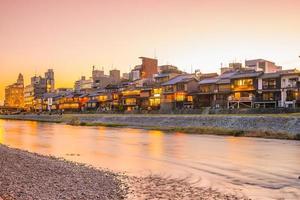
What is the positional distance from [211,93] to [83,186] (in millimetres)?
60187

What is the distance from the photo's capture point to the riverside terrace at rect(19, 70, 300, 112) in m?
58.5

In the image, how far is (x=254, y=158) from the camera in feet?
72.9

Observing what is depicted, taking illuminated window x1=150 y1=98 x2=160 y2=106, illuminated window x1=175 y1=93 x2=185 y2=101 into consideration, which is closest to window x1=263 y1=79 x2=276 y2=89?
illuminated window x1=175 y1=93 x2=185 y2=101

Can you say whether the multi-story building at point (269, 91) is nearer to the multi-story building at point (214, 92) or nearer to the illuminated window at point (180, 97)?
the multi-story building at point (214, 92)

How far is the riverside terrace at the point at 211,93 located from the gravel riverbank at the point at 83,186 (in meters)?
44.7

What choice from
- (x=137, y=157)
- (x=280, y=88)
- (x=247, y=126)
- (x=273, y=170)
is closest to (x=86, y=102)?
(x=280, y=88)

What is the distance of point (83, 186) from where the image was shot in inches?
472

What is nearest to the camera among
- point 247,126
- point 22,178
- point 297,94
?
point 22,178

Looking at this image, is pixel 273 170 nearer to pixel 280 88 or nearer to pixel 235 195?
pixel 235 195

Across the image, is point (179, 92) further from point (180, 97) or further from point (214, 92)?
point (214, 92)

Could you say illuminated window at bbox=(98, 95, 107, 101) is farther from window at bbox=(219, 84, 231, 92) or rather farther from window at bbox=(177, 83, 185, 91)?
window at bbox=(219, 84, 231, 92)

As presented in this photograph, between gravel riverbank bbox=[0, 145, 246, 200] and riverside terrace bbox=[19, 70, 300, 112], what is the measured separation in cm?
4475

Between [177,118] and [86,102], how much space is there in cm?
6337

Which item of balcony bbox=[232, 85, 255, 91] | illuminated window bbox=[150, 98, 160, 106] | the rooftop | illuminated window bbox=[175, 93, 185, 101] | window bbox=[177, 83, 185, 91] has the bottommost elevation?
illuminated window bbox=[150, 98, 160, 106]
